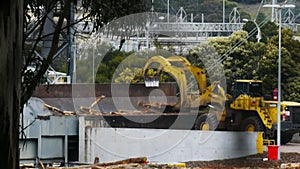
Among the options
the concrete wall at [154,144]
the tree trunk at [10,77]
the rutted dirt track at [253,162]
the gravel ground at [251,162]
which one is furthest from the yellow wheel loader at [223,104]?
the tree trunk at [10,77]

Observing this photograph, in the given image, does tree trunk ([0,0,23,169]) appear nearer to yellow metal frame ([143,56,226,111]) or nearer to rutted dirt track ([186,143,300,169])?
rutted dirt track ([186,143,300,169])

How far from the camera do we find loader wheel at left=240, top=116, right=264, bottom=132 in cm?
2949

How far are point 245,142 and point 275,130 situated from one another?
10.5ft

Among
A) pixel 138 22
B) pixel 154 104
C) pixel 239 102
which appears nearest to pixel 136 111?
pixel 154 104

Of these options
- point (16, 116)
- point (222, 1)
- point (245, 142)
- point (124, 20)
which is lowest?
point (245, 142)

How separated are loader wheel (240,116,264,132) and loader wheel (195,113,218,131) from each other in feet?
3.59

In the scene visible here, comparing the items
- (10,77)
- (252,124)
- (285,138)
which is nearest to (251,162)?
(252,124)

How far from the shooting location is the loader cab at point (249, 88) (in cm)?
2950

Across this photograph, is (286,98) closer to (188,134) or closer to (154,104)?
(154,104)

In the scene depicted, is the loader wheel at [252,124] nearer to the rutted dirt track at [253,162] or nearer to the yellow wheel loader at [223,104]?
the yellow wheel loader at [223,104]

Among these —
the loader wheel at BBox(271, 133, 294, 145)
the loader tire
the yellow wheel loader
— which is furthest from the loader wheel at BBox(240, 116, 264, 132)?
the loader tire

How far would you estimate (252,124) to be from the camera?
97.8ft

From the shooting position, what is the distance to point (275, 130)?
1165 inches

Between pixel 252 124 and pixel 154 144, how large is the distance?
19.6 feet
